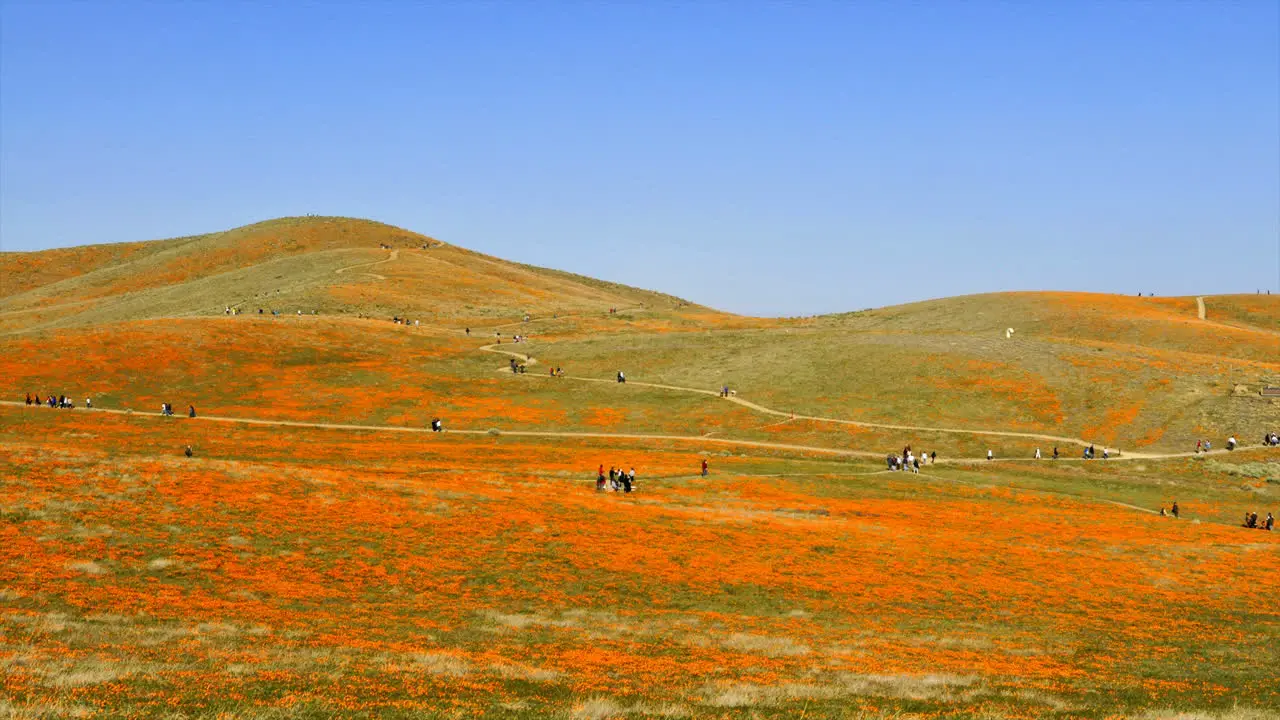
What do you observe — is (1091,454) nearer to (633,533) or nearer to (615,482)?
(615,482)

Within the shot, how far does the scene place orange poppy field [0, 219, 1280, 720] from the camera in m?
23.7

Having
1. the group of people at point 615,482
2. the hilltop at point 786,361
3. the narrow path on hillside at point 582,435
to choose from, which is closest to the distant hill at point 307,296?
the hilltop at point 786,361

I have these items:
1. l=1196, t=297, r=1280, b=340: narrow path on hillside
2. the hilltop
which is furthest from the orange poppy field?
l=1196, t=297, r=1280, b=340: narrow path on hillside

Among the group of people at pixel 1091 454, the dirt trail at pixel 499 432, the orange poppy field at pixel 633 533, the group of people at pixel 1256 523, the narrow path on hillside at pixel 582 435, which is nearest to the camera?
the orange poppy field at pixel 633 533

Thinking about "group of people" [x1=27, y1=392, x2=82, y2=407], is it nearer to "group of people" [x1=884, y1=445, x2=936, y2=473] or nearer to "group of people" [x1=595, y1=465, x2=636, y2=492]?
"group of people" [x1=595, y1=465, x2=636, y2=492]

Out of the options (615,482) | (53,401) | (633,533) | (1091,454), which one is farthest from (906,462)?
(53,401)

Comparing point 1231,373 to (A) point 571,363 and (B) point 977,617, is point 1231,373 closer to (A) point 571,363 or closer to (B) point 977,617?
(A) point 571,363

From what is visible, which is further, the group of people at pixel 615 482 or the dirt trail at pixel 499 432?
the dirt trail at pixel 499 432

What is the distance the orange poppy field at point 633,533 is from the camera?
23.7 m

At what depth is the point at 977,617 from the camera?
3634 cm

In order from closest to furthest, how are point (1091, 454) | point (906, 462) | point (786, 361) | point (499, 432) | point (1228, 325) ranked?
point (906, 462) → point (1091, 454) → point (499, 432) → point (786, 361) → point (1228, 325)

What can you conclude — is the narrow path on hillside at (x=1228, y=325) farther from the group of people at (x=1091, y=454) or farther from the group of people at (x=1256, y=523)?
the group of people at (x=1256, y=523)

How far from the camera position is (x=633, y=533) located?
150 ft

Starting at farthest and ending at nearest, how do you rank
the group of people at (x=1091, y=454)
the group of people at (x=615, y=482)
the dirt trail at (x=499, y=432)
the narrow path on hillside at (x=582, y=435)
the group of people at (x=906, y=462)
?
the dirt trail at (x=499, y=432)
the narrow path on hillside at (x=582, y=435)
the group of people at (x=1091, y=454)
the group of people at (x=906, y=462)
the group of people at (x=615, y=482)
